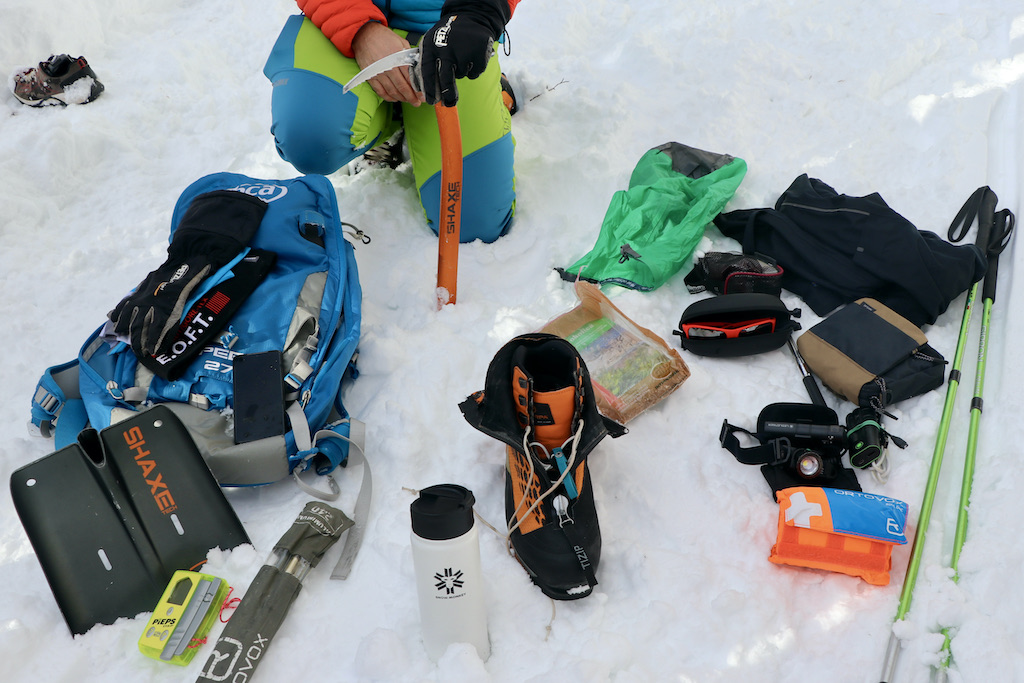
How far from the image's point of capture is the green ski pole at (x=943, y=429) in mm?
1404

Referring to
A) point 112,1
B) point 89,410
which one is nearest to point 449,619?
point 89,410

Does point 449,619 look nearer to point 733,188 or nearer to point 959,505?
point 959,505

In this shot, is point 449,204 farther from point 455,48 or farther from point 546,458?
point 546,458

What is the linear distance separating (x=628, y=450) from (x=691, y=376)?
0.34 meters

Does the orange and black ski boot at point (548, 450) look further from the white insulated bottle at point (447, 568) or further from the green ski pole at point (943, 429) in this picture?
the green ski pole at point (943, 429)

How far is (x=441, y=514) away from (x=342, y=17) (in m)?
1.81

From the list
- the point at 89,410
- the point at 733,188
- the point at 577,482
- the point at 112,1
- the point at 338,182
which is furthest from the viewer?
the point at 112,1

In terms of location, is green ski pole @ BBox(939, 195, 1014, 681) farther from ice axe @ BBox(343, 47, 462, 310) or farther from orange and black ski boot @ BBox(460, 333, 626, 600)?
ice axe @ BBox(343, 47, 462, 310)

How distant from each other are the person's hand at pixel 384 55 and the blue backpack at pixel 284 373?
56cm

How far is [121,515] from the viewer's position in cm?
159

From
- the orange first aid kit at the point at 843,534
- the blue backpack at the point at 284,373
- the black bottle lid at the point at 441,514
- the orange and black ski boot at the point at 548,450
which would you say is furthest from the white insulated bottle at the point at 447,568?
the orange first aid kit at the point at 843,534

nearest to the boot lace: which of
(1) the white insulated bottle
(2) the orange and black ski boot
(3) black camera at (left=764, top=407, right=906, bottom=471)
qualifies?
(2) the orange and black ski boot

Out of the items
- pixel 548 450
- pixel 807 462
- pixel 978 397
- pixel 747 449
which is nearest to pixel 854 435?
pixel 807 462

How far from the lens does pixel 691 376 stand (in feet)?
6.68
